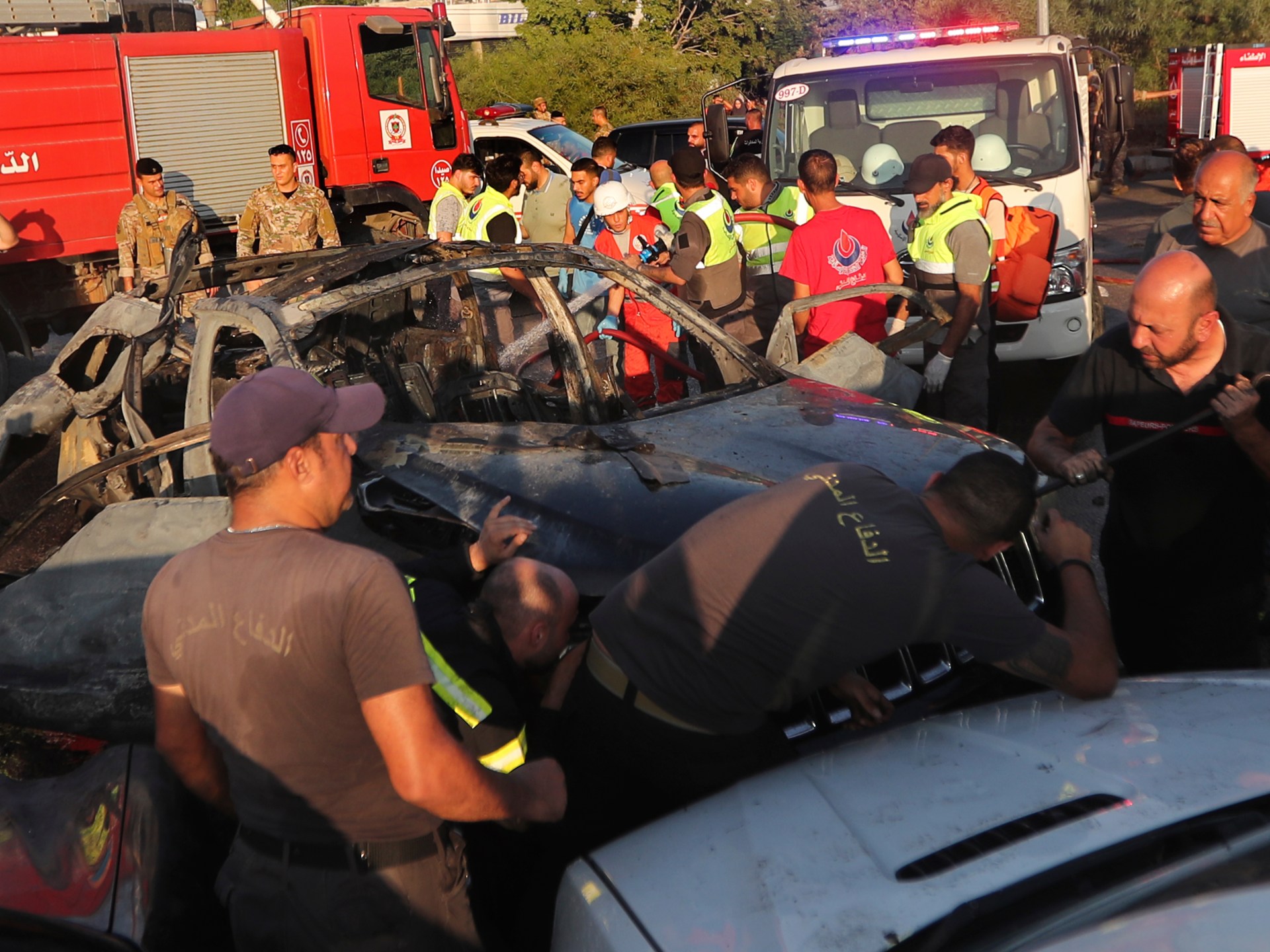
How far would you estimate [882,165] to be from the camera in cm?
710

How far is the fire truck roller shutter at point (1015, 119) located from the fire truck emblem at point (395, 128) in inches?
237

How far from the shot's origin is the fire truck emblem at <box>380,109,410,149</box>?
10.9 m

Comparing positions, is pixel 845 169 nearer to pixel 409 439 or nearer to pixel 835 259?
pixel 835 259

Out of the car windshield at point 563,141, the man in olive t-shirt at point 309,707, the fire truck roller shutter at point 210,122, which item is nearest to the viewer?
the man in olive t-shirt at point 309,707

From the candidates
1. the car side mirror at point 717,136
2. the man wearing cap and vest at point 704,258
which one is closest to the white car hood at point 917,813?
the man wearing cap and vest at point 704,258

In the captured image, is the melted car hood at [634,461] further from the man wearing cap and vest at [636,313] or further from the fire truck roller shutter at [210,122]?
the fire truck roller shutter at [210,122]

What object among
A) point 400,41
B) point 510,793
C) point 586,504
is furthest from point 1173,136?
point 510,793

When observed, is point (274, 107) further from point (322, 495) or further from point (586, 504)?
point (322, 495)

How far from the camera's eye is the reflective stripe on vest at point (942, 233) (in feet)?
18.0

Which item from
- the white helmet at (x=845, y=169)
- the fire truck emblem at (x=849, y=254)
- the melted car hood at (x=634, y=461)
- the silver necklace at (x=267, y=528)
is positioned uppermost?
the white helmet at (x=845, y=169)

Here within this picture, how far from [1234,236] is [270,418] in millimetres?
3668

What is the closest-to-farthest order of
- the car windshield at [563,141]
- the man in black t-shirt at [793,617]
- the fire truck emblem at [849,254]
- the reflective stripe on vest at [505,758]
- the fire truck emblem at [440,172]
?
the man in black t-shirt at [793,617], the reflective stripe on vest at [505,758], the fire truck emblem at [849,254], the fire truck emblem at [440,172], the car windshield at [563,141]

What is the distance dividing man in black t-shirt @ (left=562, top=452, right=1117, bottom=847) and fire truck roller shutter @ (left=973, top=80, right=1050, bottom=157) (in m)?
5.33

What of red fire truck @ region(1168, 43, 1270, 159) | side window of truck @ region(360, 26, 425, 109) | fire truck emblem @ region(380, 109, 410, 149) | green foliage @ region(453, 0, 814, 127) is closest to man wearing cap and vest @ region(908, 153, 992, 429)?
fire truck emblem @ region(380, 109, 410, 149)
